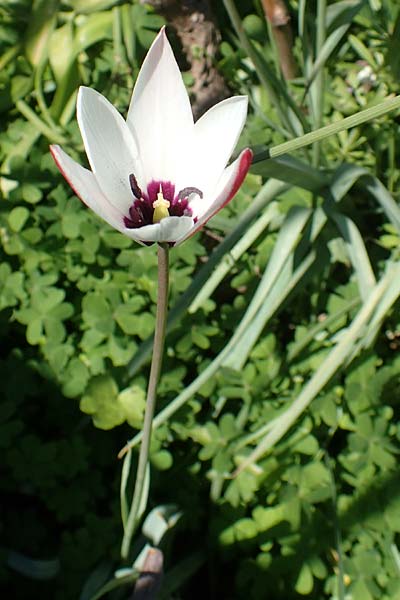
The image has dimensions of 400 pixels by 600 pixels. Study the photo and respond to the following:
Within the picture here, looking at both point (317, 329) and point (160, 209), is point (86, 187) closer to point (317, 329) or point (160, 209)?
point (160, 209)

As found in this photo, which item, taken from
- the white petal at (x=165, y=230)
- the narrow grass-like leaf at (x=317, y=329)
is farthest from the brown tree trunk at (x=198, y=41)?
the white petal at (x=165, y=230)

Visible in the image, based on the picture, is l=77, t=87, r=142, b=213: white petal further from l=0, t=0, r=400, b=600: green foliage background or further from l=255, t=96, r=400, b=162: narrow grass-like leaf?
l=0, t=0, r=400, b=600: green foliage background

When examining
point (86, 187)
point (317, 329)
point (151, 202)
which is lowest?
point (317, 329)

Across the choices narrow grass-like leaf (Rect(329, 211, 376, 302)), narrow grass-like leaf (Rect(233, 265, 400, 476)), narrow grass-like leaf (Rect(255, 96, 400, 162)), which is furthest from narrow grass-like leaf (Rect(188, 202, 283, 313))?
narrow grass-like leaf (Rect(255, 96, 400, 162))

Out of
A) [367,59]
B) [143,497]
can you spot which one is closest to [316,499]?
[143,497]

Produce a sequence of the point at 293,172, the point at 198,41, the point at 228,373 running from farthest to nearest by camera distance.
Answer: the point at 198,41 < the point at 228,373 < the point at 293,172

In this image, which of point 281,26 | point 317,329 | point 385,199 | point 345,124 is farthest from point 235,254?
point 345,124
